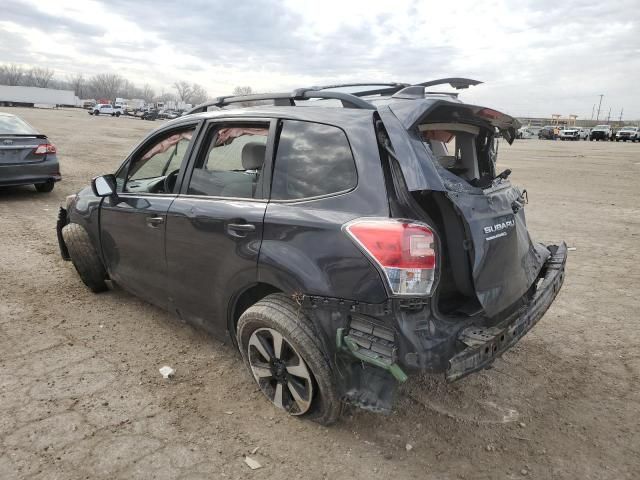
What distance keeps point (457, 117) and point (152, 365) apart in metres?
2.70

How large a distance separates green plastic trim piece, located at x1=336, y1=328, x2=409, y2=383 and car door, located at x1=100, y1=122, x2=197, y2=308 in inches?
66.3

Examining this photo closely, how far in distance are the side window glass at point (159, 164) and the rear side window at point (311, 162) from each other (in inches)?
39.1

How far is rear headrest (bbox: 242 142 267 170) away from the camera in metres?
3.07

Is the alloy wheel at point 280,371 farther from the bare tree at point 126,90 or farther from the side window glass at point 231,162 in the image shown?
the bare tree at point 126,90

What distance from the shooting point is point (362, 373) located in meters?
2.57

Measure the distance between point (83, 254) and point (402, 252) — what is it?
3.37m

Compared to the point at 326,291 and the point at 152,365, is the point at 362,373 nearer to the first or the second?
the point at 326,291

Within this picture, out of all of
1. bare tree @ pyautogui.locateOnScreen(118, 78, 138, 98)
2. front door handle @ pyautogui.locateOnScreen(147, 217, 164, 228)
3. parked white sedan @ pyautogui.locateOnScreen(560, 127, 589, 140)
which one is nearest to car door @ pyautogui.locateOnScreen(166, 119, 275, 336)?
front door handle @ pyautogui.locateOnScreen(147, 217, 164, 228)

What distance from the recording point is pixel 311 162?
110 inches

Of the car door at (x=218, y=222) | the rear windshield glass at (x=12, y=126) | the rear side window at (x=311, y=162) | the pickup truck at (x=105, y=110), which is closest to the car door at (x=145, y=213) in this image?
the car door at (x=218, y=222)

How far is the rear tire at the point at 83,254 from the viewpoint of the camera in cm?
450

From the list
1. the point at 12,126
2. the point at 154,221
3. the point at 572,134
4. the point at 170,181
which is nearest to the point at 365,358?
the point at 154,221

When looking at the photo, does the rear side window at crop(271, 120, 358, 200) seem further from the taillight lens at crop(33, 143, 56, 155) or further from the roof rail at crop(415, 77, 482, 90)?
the taillight lens at crop(33, 143, 56, 155)

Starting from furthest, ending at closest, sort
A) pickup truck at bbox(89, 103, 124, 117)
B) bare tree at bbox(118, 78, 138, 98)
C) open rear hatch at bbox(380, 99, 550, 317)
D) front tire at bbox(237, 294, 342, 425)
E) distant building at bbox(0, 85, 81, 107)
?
bare tree at bbox(118, 78, 138, 98)
distant building at bbox(0, 85, 81, 107)
pickup truck at bbox(89, 103, 124, 117)
front tire at bbox(237, 294, 342, 425)
open rear hatch at bbox(380, 99, 550, 317)
